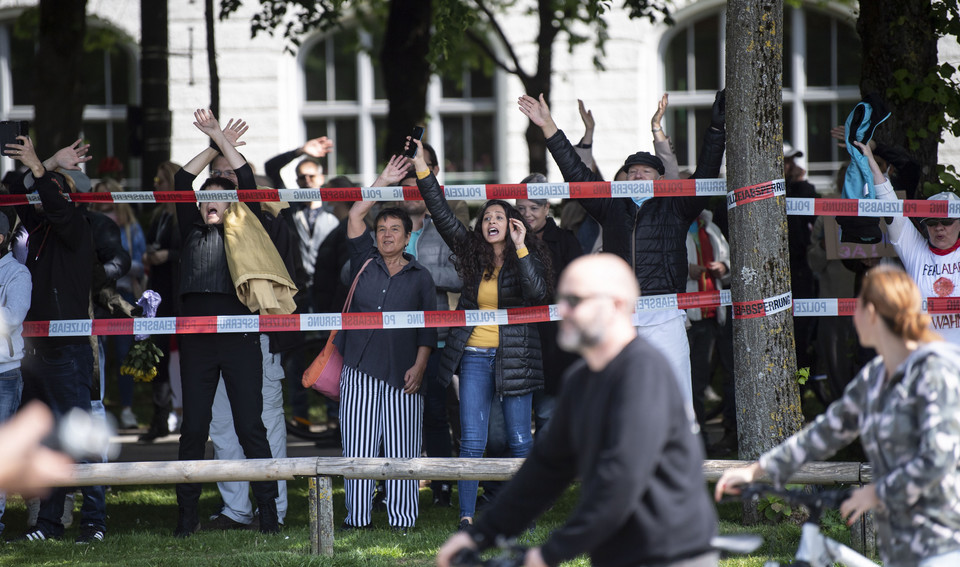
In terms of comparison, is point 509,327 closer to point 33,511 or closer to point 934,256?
point 934,256

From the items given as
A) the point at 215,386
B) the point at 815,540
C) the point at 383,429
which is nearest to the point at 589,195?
the point at 383,429

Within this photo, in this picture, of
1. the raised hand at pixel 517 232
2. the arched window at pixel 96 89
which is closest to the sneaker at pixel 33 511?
the raised hand at pixel 517 232

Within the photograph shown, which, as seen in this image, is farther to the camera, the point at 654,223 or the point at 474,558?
the point at 654,223

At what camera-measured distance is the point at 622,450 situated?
3086 millimetres

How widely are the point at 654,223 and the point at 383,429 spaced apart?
6.79ft

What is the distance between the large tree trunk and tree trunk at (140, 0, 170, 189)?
6657 mm

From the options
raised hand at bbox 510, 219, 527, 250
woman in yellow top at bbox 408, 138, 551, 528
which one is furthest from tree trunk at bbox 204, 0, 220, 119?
raised hand at bbox 510, 219, 527, 250

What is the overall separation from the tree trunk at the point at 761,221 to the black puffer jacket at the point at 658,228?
0.84 ft

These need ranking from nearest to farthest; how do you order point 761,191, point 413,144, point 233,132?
1. point 761,191
2. point 413,144
3. point 233,132

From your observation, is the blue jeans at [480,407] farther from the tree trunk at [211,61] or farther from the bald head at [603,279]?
the tree trunk at [211,61]

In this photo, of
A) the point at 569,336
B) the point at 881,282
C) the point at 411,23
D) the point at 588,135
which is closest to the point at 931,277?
the point at 588,135

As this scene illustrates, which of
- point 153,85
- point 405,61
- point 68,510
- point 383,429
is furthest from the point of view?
point 405,61

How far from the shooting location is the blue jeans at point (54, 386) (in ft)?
22.5

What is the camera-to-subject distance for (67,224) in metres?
6.71
